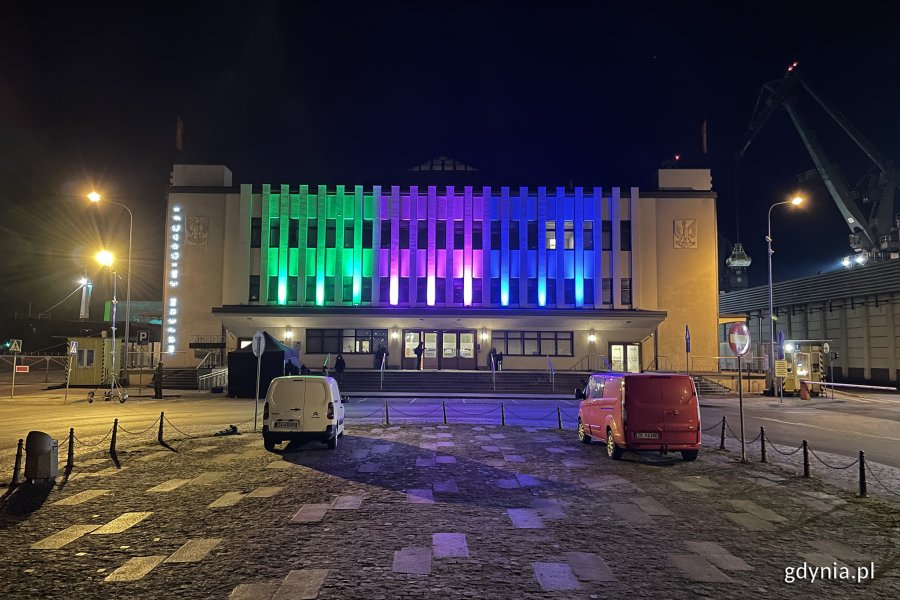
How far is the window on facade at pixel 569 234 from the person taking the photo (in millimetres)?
39344

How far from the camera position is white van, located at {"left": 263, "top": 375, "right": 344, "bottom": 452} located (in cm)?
1259

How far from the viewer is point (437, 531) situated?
7.01 meters

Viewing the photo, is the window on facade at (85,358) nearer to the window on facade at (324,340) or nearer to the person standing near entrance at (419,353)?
the window on facade at (324,340)

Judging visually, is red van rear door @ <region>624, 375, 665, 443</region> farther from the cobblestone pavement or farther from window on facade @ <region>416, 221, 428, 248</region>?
window on facade @ <region>416, 221, 428, 248</region>

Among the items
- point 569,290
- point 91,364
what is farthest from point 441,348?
point 91,364

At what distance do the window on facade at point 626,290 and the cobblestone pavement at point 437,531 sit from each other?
27723mm

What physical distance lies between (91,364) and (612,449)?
103ft

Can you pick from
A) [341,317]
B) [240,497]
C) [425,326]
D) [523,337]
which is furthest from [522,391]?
[240,497]

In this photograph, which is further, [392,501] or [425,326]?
[425,326]

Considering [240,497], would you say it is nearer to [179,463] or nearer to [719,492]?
[179,463]

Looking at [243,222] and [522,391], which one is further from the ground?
[243,222]

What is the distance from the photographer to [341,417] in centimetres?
1424

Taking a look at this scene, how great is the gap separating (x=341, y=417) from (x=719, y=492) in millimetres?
8909

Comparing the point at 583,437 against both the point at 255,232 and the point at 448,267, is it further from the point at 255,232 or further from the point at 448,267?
the point at 255,232
